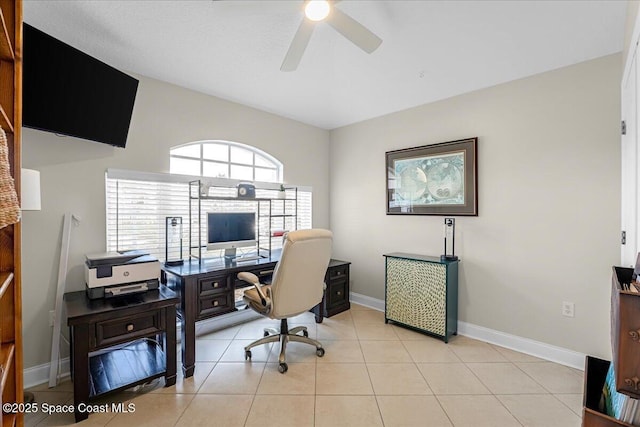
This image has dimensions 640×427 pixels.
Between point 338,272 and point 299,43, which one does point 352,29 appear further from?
point 338,272

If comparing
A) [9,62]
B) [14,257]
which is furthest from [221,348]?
[9,62]

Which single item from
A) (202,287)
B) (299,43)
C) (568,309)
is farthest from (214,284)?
(568,309)

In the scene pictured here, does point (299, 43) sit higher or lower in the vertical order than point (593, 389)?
higher

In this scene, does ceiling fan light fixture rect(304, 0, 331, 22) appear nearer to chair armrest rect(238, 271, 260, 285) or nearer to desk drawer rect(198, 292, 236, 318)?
chair armrest rect(238, 271, 260, 285)

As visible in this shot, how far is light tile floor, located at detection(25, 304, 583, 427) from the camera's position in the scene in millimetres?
1787

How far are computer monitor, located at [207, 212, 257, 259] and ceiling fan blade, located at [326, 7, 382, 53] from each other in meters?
1.91

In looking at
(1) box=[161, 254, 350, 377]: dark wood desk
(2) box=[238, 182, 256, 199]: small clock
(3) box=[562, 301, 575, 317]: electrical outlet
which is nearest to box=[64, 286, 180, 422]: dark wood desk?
(1) box=[161, 254, 350, 377]: dark wood desk

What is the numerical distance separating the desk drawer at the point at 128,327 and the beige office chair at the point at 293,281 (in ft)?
2.11

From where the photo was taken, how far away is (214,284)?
2396 millimetres

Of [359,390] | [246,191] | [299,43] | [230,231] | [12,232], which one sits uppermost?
[299,43]

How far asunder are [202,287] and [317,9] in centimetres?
205

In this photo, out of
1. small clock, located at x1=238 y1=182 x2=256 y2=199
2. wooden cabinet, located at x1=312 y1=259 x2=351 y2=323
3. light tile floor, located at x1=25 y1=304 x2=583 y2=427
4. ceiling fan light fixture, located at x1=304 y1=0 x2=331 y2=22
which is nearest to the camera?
ceiling fan light fixture, located at x1=304 y1=0 x2=331 y2=22

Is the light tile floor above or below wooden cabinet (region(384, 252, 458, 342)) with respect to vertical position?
below

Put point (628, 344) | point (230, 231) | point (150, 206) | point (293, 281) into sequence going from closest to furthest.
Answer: point (628, 344) < point (293, 281) < point (150, 206) < point (230, 231)
